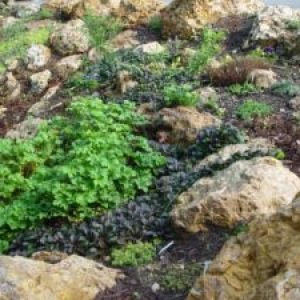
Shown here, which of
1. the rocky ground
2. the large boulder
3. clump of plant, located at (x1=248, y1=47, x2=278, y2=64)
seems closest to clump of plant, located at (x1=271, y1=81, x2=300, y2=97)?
the rocky ground

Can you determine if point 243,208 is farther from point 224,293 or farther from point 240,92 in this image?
point 240,92

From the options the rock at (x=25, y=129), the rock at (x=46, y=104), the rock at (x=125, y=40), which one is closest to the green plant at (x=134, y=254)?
the rock at (x=25, y=129)

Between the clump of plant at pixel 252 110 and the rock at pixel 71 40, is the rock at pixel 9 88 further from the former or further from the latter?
the clump of plant at pixel 252 110

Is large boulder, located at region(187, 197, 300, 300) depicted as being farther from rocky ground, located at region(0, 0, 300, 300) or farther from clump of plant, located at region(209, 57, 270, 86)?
clump of plant, located at region(209, 57, 270, 86)

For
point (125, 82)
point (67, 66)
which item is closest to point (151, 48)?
point (125, 82)

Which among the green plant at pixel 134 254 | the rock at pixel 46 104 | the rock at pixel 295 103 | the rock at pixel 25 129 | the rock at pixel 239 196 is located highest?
the rock at pixel 239 196

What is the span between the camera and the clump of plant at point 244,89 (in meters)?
8.20

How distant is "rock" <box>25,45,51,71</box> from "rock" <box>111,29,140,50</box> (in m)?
1.35

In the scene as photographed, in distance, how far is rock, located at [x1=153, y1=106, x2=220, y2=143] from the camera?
7.16 meters

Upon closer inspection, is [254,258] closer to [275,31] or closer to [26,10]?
[275,31]

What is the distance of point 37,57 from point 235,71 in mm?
5075

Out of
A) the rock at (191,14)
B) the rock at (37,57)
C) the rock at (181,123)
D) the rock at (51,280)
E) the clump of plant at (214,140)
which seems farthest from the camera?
the rock at (37,57)

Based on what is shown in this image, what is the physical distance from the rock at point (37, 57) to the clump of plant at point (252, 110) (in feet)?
18.4

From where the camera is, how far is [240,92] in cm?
823
